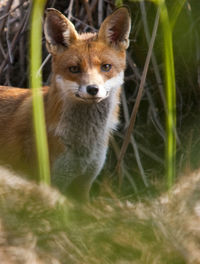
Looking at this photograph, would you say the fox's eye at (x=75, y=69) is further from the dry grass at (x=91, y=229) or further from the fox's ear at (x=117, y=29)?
the dry grass at (x=91, y=229)

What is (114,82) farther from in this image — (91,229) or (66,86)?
(91,229)

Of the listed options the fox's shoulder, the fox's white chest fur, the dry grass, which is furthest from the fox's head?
the dry grass

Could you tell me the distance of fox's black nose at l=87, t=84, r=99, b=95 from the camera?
294 cm

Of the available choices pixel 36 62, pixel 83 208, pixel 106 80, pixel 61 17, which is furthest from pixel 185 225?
pixel 61 17

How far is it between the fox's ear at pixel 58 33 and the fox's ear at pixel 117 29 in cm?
24

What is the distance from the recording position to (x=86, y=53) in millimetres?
3236

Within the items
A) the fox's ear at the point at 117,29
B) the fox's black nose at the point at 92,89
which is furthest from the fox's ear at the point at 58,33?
the fox's black nose at the point at 92,89

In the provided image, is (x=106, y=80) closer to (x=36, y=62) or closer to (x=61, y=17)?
(x=61, y=17)

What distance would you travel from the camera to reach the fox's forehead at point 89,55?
3196mm

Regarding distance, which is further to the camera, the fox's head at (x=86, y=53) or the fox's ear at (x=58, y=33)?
the fox's ear at (x=58, y=33)

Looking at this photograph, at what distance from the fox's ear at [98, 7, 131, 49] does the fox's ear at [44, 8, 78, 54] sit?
0.80 ft

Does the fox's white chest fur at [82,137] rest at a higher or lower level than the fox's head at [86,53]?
lower

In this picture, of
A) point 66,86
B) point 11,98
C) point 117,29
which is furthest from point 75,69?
point 11,98

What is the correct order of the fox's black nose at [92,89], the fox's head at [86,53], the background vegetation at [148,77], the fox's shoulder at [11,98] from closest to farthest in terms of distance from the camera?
the fox's black nose at [92,89]
the fox's head at [86,53]
the fox's shoulder at [11,98]
the background vegetation at [148,77]
